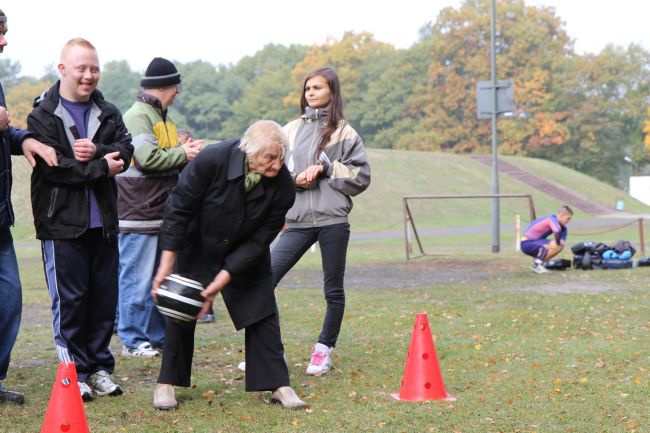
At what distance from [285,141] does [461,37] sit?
6732cm

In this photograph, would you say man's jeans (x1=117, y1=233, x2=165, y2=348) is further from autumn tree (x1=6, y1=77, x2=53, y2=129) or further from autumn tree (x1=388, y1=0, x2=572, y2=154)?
autumn tree (x1=6, y1=77, x2=53, y2=129)

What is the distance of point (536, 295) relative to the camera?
39.3 ft

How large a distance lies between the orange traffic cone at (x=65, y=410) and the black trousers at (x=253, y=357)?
97 cm

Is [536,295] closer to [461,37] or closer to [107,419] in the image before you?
[107,419]

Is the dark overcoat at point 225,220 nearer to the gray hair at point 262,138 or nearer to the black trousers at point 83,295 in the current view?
the gray hair at point 262,138

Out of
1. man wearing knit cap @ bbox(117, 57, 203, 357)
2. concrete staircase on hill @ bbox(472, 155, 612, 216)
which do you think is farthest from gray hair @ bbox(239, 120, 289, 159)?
concrete staircase on hill @ bbox(472, 155, 612, 216)

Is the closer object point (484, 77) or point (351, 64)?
point (484, 77)

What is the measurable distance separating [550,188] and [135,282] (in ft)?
157

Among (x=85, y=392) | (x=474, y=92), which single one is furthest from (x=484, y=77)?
(x=85, y=392)

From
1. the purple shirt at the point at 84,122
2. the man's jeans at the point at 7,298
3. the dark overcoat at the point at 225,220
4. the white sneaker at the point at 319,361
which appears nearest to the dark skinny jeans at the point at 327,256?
the white sneaker at the point at 319,361

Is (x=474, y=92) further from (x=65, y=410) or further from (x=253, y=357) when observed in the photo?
(x=65, y=410)

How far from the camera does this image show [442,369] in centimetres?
683

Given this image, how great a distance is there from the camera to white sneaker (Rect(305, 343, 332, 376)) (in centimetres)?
660

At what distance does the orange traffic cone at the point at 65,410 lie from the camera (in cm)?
446
